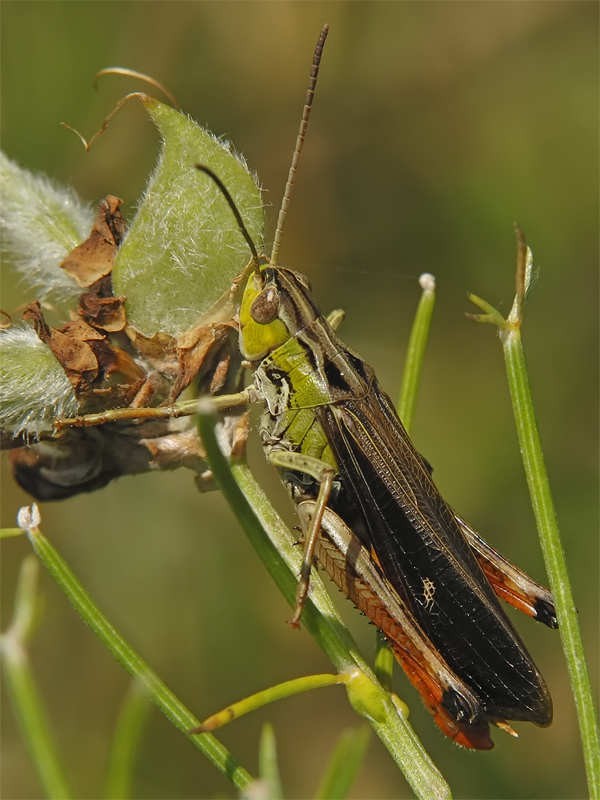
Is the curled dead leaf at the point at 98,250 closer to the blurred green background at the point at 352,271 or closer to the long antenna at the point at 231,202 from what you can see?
the long antenna at the point at 231,202

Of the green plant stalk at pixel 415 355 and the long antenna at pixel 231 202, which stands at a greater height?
the long antenna at pixel 231 202

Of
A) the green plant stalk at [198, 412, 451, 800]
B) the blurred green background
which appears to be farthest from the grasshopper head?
the blurred green background

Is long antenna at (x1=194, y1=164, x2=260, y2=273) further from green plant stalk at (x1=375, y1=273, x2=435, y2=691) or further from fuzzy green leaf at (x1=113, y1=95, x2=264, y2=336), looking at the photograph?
green plant stalk at (x1=375, y1=273, x2=435, y2=691)

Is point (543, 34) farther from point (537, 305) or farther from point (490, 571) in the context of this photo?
point (490, 571)

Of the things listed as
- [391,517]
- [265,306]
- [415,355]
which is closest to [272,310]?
[265,306]

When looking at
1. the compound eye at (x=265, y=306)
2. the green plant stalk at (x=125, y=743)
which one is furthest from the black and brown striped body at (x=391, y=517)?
the green plant stalk at (x=125, y=743)

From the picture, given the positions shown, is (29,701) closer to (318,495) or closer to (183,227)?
(183,227)

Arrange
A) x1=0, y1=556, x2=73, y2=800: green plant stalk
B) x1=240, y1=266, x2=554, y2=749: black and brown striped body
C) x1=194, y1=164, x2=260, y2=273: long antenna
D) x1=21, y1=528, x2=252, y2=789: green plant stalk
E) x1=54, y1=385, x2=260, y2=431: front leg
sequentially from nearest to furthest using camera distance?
x1=0, y1=556, x2=73, y2=800: green plant stalk, x1=21, y1=528, x2=252, y2=789: green plant stalk, x1=194, y1=164, x2=260, y2=273: long antenna, x1=54, y1=385, x2=260, y2=431: front leg, x1=240, y1=266, x2=554, y2=749: black and brown striped body
